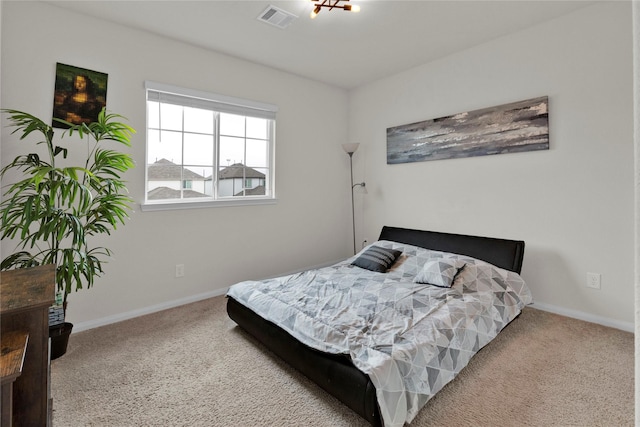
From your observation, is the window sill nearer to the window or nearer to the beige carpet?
the window

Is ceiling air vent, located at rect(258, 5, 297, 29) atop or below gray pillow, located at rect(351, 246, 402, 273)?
atop

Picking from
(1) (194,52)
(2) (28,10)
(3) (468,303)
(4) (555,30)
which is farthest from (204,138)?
(4) (555,30)

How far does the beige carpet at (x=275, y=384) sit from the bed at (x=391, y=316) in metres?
0.12

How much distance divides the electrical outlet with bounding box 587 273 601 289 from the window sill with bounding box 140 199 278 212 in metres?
3.11

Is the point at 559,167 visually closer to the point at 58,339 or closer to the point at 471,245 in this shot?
the point at 471,245

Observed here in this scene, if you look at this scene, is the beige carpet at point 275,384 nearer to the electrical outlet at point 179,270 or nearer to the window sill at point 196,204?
the electrical outlet at point 179,270

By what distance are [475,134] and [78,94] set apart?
3610 mm

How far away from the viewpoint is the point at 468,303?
221 centimetres

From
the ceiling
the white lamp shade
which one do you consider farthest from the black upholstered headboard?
the ceiling

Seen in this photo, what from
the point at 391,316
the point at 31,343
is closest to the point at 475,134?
the point at 391,316

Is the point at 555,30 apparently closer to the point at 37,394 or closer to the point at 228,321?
the point at 228,321

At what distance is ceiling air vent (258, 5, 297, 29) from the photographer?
2.50 meters

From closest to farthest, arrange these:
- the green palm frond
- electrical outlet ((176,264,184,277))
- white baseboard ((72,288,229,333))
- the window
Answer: the green palm frond
white baseboard ((72,288,229,333))
the window
electrical outlet ((176,264,184,277))

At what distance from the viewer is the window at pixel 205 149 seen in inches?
117
